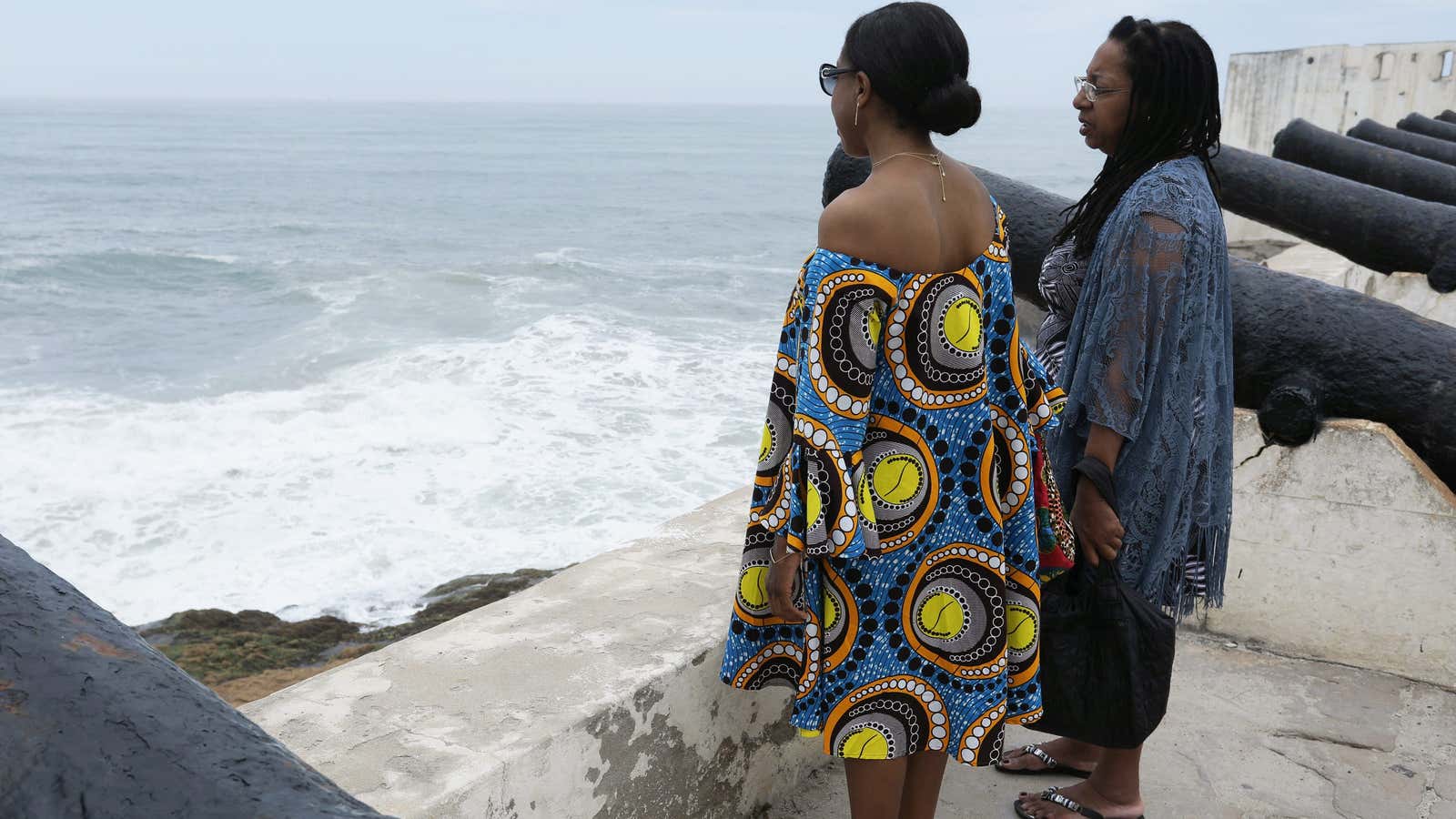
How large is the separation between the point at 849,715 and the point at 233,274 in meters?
27.6

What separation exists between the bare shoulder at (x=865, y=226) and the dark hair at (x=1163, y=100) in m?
0.61

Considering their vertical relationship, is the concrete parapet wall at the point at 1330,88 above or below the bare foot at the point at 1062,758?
above

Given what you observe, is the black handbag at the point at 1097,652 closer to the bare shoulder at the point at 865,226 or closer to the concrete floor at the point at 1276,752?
the concrete floor at the point at 1276,752

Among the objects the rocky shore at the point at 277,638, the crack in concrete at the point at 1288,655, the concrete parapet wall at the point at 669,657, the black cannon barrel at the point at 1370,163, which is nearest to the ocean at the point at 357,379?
the rocky shore at the point at 277,638

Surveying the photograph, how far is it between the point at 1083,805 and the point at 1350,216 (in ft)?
12.1

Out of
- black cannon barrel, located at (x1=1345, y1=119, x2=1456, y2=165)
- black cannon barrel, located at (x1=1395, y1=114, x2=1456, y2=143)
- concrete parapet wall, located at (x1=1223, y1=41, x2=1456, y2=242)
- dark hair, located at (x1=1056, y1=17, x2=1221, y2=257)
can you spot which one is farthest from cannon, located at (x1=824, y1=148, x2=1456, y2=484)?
concrete parapet wall, located at (x1=1223, y1=41, x2=1456, y2=242)

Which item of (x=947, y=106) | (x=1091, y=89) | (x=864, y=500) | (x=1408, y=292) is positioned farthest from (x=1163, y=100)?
(x=1408, y=292)

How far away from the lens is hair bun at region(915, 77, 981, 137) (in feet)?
5.90

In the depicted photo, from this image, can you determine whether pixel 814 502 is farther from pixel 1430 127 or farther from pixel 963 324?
pixel 1430 127

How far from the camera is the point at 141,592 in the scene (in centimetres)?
988

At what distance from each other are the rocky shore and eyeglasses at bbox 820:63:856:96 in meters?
5.43

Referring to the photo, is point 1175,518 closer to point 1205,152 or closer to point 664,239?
point 1205,152

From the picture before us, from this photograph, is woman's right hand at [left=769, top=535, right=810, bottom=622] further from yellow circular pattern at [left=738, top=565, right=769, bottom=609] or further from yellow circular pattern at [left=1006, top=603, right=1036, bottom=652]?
yellow circular pattern at [left=1006, top=603, right=1036, bottom=652]

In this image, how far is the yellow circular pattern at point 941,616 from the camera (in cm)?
193
